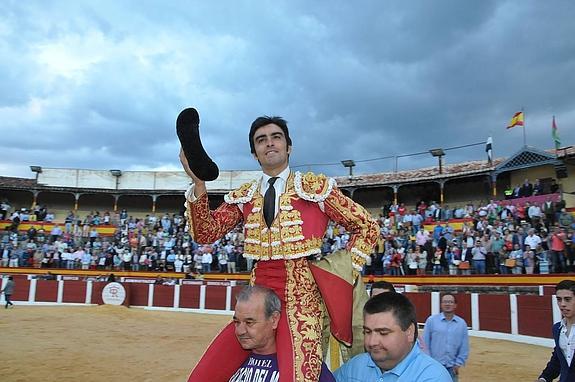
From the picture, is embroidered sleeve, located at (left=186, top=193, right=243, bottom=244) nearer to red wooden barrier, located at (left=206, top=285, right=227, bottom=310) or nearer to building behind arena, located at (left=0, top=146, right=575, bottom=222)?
red wooden barrier, located at (left=206, top=285, right=227, bottom=310)

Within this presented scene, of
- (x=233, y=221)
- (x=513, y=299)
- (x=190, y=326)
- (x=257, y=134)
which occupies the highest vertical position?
(x=257, y=134)

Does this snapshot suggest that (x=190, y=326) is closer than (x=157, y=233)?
Yes

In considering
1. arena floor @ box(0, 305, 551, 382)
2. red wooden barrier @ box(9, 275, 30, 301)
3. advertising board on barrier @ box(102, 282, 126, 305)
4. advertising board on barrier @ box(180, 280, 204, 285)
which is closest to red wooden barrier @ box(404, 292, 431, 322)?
arena floor @ box(0, 305, 551, 382)

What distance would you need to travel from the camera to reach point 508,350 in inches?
342

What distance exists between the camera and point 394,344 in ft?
5.64

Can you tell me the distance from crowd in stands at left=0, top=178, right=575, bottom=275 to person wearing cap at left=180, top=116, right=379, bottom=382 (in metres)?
7.56

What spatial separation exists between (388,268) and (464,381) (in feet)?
23.1

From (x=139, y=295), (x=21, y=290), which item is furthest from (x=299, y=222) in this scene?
(x=21, y=290)

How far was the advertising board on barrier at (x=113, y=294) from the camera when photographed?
1592 cm

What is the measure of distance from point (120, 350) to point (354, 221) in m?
7.30

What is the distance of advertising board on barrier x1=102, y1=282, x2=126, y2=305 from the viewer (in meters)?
15.9

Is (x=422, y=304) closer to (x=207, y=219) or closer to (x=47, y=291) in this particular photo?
(x=207, y=219)

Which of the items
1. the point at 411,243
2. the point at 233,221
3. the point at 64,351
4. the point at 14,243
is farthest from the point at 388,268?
the point at 14,243

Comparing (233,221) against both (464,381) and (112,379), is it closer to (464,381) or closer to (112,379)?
(112,379)
